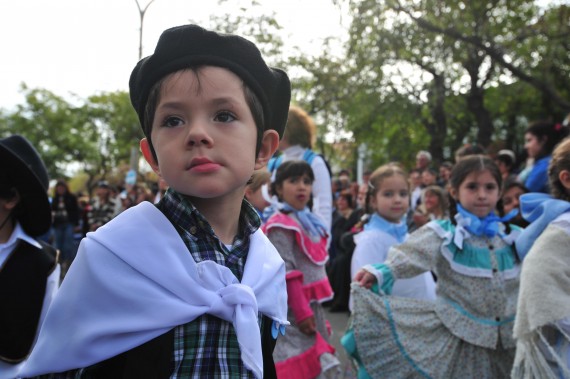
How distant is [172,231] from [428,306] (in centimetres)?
243

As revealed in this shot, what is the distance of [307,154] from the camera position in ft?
15.4

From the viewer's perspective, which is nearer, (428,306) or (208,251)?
(208,251)

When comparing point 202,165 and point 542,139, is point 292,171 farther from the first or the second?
point 542,139

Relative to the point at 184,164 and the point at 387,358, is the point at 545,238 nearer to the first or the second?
the point at 387,358

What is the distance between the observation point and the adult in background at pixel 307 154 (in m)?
4.58

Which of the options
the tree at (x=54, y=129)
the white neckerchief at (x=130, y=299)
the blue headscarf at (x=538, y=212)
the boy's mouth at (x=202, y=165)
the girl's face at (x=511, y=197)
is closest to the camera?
the white neckerchief at (x=130, y=299)

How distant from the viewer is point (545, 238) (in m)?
2.76

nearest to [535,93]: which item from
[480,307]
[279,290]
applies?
[480,307]

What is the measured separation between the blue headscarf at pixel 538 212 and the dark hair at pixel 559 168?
0.17 ft

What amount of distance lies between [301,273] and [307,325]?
323mm

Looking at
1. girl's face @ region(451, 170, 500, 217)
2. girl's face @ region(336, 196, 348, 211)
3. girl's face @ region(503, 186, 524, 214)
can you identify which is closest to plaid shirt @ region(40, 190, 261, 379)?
girl's face @ region(451, 170, 500, 217)

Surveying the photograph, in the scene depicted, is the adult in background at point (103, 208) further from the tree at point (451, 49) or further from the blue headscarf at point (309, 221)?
the blue headscarf at point (309, 221)

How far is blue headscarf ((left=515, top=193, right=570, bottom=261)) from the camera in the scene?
9.45 ft

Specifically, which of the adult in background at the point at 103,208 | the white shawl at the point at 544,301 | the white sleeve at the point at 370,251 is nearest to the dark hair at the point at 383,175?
the white sleeve at the point at 370,251
